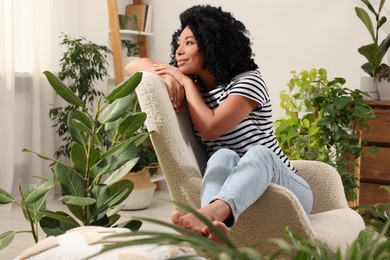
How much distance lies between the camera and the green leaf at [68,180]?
87.0 inches

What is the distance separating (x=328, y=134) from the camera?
3900 mm

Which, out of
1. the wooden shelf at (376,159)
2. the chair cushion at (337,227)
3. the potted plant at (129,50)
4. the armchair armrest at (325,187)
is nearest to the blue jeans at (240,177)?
the chair cushion at (337,227)

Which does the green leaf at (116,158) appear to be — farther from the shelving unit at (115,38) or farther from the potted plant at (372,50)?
the shelving unit at (115,38)

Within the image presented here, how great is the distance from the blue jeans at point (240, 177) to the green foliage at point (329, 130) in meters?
1.55

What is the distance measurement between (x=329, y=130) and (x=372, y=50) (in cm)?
75

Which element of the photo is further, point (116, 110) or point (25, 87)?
point (25, 87)

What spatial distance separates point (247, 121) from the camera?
99.2 inches

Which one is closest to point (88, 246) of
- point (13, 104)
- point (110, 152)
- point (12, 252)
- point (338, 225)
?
point (110, 152)

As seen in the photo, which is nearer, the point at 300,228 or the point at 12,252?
the point at 300,228

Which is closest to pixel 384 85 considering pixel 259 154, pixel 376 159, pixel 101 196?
pixel 376 159

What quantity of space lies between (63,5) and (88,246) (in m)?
3.76

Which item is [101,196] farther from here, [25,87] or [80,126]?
[25,87]

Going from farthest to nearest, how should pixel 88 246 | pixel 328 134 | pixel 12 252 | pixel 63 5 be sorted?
pixel 63 5
pixel 328 134
pixel 12 252
pixel 88 246

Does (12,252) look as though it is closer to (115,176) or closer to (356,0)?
(115,176)
